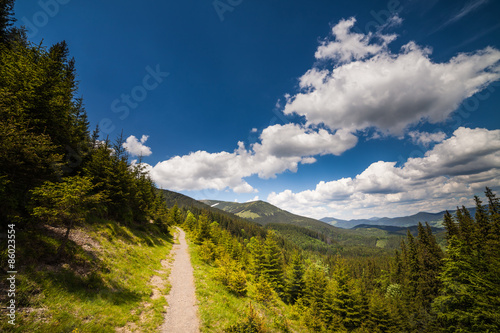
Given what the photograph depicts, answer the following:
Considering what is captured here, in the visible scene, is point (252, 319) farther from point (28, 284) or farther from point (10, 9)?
point (10, 9)

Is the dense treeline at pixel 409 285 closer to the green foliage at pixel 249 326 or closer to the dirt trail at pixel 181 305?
the dirt trail at pixel 181 305

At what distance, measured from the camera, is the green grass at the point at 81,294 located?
694 cm

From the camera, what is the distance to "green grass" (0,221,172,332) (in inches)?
273

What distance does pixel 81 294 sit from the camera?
913cm

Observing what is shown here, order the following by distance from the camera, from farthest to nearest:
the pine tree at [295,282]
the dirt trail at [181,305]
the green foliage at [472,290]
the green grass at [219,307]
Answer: the pine tree at [295,282] → the green foliage at [472,290] → the green grass at [219,307] → the dirt trail at [181,305]

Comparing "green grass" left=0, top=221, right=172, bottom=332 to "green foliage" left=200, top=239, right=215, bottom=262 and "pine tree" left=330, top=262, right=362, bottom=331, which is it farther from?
"pine tree" left=330, top=262, right=362, bottom=331

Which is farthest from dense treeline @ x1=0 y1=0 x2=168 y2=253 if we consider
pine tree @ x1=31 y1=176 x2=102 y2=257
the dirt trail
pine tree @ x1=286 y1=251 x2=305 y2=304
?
pine tree @ x1=286 y1=251 x2=305 y2=304

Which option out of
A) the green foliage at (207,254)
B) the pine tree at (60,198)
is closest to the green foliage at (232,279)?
the green foliage at (207,254)

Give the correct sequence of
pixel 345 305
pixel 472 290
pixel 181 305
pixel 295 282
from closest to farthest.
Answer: pixel 181 305, pixel 472 290, pixel 345 305, pixel 295 282

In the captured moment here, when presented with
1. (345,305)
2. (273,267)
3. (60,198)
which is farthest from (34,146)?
(345,305)

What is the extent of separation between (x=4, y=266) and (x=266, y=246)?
2714 cm

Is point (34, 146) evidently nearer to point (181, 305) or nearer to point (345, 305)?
point (181, 305)

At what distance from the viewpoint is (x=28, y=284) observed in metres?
7.61

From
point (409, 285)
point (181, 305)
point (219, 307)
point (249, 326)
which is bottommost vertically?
point (409, 285)
